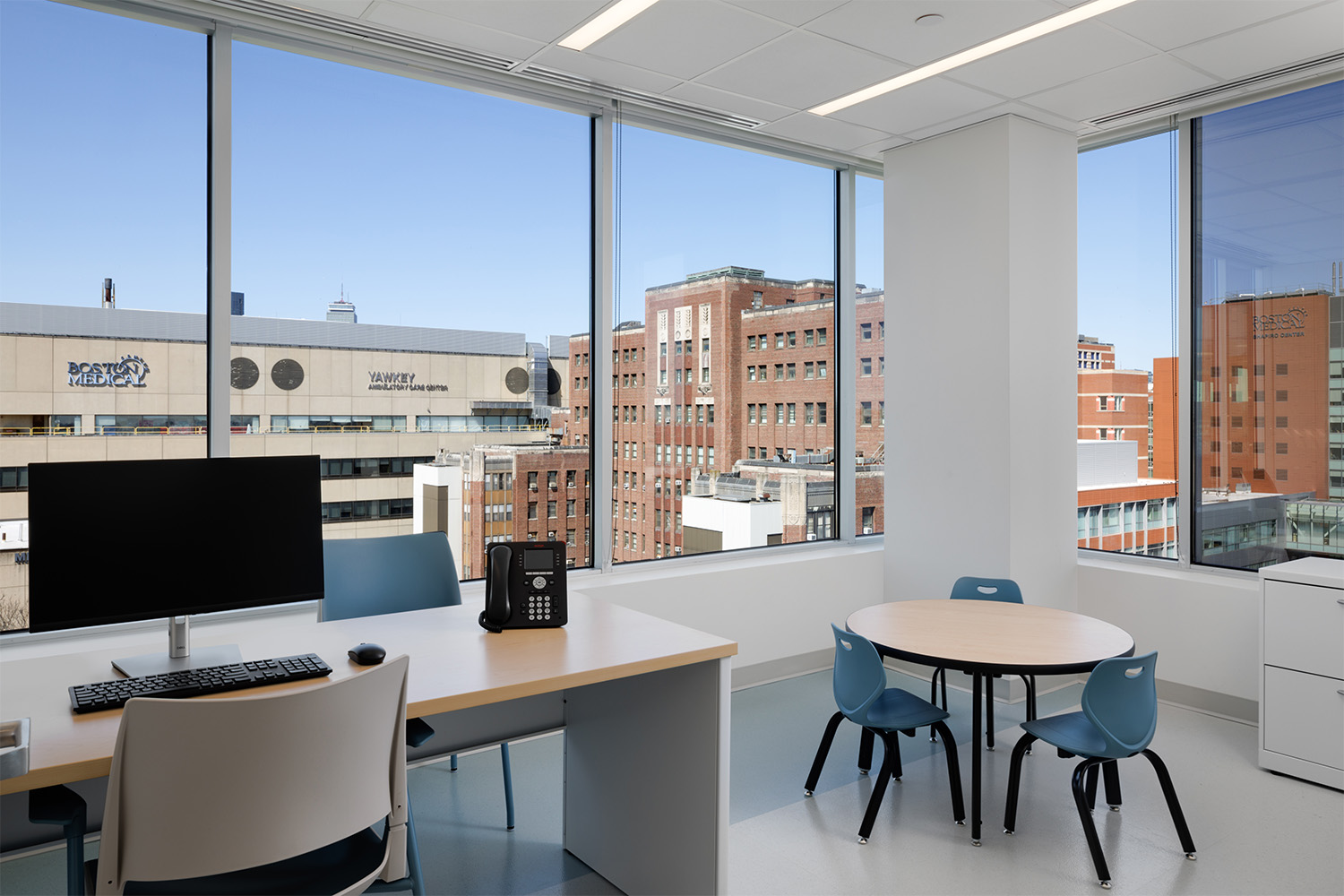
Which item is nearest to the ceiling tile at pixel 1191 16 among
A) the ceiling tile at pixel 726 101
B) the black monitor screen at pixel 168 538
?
the ceiling tile at pixel 726 101

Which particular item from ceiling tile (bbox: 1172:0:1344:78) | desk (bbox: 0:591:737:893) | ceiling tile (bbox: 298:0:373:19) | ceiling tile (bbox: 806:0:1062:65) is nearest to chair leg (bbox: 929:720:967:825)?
desk (bbox: 0:591:737:893)

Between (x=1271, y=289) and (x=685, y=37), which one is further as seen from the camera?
(x=1271, y=289)

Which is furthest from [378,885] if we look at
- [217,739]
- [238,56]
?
[238,56]

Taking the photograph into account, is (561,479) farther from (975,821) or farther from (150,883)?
(150,883)

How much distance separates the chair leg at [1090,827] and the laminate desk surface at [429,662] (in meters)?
1.34

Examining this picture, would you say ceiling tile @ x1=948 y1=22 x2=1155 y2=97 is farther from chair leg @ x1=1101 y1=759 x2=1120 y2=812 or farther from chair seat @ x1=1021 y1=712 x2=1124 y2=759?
chair leg @ x1=1101 y1=759 x2=1120 y2=812

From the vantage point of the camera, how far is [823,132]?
15.4ft

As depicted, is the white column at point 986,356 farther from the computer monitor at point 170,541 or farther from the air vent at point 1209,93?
the computer monitor at point 170,541

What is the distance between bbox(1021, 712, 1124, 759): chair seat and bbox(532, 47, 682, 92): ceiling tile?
3.18 meters

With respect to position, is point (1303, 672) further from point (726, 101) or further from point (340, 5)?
point (340, 5)

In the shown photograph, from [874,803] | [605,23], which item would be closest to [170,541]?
[874,803]

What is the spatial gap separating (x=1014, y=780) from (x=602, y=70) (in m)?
3.40

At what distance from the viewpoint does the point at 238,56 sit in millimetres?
3346

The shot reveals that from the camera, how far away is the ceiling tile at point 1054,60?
11.4 feet
